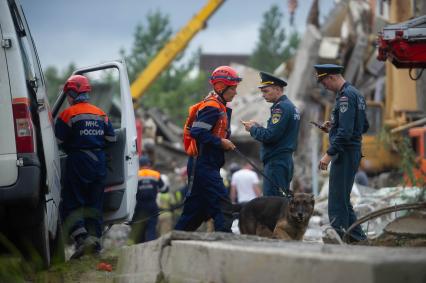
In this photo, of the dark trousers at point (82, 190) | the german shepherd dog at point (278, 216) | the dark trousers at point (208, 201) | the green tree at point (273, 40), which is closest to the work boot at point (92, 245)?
the dark trousers at point (82, 190)

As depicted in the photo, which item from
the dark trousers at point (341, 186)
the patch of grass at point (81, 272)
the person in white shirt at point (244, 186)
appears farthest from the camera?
the person in white shirt at point (244, 186)

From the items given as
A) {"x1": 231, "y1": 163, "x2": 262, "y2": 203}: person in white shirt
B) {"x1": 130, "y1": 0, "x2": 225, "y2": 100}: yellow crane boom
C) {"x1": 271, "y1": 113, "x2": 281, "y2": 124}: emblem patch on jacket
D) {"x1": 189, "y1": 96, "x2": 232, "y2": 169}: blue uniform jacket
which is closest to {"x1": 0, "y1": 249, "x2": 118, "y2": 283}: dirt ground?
{"x1": 189, "y1": 96, "x2": 232, "y2": 169}: blue uniform jacket

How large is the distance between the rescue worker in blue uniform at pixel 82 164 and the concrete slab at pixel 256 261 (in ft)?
9.60

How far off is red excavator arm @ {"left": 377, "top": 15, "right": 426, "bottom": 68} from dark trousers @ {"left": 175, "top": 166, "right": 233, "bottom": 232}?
2167 millimetres

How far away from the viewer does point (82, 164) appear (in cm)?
955

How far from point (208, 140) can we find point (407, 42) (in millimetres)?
2205

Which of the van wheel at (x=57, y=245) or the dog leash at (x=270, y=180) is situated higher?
the dog leash at (x=270, y=180)

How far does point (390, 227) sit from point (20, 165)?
282 cm

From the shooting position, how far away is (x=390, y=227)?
7.52 metres

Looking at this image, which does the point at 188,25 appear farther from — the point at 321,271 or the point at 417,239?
the point at 321,271

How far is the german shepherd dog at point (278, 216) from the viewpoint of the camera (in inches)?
365

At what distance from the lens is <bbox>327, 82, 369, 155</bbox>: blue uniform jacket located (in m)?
9.17

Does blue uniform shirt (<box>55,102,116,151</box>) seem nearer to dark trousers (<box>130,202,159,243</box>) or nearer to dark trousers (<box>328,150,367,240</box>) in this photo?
dark trousers (<box>328,150,367,240</box>)

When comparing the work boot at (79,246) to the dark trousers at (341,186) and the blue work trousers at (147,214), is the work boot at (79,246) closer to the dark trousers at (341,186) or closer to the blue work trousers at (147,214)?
the dark trousers at (341,186)
